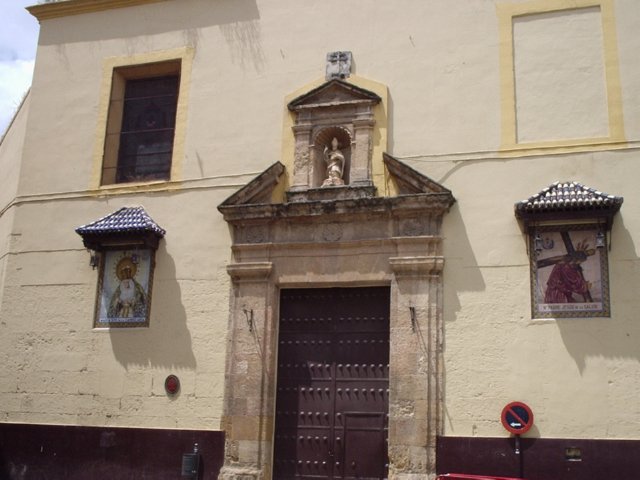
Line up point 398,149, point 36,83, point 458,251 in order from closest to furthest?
point 458,251 < point 398,149 < point 36,83

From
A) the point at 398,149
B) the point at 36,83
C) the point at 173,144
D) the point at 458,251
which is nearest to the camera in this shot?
the point at 458,251

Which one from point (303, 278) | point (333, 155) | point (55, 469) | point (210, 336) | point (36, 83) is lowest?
point (55, 469)

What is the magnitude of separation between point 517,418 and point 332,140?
4.00 m

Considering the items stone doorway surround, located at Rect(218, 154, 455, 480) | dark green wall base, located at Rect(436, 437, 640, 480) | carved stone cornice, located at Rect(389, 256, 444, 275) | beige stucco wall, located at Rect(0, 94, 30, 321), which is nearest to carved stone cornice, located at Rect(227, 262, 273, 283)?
stone doorway surround, located at Rect(218, 154, 455, 480)

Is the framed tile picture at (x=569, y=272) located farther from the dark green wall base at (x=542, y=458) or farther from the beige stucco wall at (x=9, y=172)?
the beige stucco wall at (x=9, y=172)

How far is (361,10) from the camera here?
10.7 meters

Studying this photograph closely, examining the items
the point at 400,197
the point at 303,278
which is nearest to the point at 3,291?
the point at 303,278

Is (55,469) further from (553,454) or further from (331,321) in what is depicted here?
(553,454)

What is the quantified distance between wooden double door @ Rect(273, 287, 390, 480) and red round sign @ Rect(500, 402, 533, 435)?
4.40ft

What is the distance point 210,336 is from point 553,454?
410 centimetres

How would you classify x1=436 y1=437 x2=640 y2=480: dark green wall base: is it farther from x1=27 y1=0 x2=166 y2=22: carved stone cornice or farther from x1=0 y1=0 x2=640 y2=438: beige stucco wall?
x1=27 y1=0 x2=166 y2=22: carved stone cornice

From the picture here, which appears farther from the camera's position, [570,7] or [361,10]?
[361,10]

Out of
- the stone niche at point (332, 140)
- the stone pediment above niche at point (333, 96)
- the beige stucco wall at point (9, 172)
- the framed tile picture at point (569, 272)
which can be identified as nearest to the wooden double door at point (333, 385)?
the stone niche at point (332, 140)

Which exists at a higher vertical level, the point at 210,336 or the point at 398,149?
the point at 398,149
